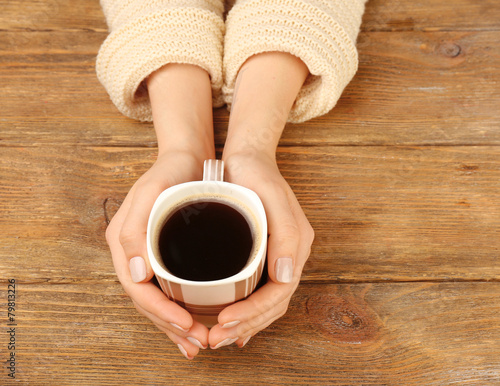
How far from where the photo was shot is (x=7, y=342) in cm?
58

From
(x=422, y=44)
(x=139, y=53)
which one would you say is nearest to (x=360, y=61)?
(x=422, y=44)

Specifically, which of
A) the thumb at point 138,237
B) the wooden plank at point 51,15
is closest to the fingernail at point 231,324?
the thumb at point 138,237

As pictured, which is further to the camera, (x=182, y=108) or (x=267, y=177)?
(x=182, y=108)

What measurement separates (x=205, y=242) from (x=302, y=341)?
0.72 ft

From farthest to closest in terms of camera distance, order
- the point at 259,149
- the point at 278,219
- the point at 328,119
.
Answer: the point at 328,119
the point at 259,149
the point at 278,219

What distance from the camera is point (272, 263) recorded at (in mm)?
480

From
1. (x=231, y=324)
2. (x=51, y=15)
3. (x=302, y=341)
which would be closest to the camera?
(x=231, y=324)

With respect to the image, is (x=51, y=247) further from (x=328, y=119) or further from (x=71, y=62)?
(x=328, y=119)

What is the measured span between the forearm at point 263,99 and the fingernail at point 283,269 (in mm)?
200

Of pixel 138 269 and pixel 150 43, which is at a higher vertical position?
pixel 150 43

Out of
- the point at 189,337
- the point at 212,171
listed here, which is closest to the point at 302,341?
the point at 189,337

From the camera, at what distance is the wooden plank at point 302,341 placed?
0.56m

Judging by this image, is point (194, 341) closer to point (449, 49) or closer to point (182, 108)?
point (182, 108)

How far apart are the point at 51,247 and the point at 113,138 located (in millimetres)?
205
